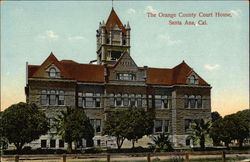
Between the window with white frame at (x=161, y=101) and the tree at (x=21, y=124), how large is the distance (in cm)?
1706

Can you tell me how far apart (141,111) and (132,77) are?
22.2 feet

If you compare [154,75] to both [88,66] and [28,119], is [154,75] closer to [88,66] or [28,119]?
[88,66]

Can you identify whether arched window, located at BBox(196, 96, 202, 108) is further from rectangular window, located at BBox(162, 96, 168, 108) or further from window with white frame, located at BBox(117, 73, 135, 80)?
window with white frame, located at BBox(117, 73, 135, 80)

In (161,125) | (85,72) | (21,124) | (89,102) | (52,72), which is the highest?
(85,72)

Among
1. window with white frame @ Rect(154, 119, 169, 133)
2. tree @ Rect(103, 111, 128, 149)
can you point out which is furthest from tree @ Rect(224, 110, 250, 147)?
tree @ Rect(103, 111, 128, 149)

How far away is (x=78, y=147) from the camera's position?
136ft

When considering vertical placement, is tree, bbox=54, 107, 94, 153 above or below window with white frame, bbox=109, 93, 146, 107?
below

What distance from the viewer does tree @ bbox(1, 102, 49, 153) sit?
104ft

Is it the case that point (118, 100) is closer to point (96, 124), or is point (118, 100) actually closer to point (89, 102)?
point (89, 102)

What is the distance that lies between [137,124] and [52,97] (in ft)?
34.6

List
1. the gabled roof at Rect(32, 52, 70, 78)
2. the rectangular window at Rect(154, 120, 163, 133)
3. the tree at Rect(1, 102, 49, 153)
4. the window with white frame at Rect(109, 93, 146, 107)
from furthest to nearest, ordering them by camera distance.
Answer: the rectangular window at Rect(154, 120, 163, 133)
the window with white frame at Rect(109, 93, 146, 107)
the gabled roof at Rect(32, 52, 70, 78)
the tree at Rect(1, 102, 49, 153)

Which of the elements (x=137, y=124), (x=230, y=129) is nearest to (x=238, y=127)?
(x=230, y=129)

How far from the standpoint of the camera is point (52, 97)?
41875mm

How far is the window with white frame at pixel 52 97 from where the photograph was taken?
137 ft
